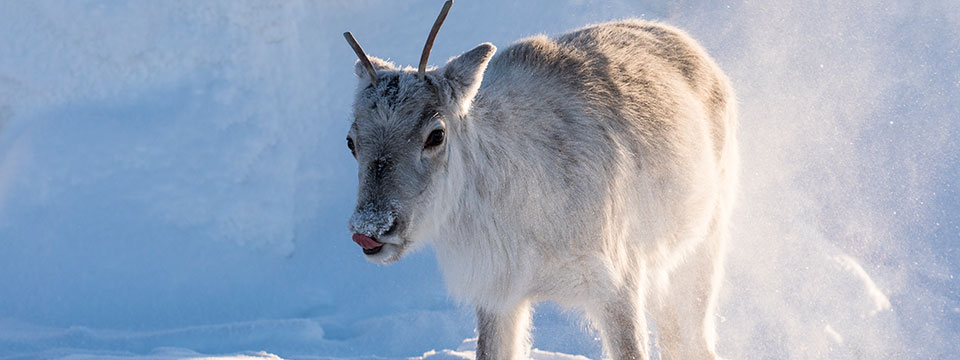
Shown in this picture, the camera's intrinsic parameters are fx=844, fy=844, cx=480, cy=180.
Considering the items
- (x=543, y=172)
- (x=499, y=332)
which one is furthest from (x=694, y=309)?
(x=543, y=172)

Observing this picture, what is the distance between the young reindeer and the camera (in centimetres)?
322

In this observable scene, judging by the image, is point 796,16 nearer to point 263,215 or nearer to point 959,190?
point 959,190

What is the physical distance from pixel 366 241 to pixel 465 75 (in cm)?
80

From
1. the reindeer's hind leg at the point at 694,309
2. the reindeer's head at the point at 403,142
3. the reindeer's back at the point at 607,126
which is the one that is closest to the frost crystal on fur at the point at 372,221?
the reindeer's head at the point at 403,142

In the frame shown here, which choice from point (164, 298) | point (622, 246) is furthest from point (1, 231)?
point (622, 246)

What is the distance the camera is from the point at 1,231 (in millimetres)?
7016

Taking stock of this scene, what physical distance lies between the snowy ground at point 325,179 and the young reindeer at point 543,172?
2.30 metres

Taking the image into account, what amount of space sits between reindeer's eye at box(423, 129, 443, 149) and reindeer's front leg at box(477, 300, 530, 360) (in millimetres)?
1151

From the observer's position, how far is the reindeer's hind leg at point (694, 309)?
5090mm

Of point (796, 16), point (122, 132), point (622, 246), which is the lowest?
point (622, 246)

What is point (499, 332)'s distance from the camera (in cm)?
416

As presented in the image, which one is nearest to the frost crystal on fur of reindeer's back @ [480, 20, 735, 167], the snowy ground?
reindeer's back @ [480, 20, 735, 167]

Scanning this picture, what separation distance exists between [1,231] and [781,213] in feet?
22.1

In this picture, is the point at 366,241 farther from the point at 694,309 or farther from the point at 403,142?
the point at 694,309
